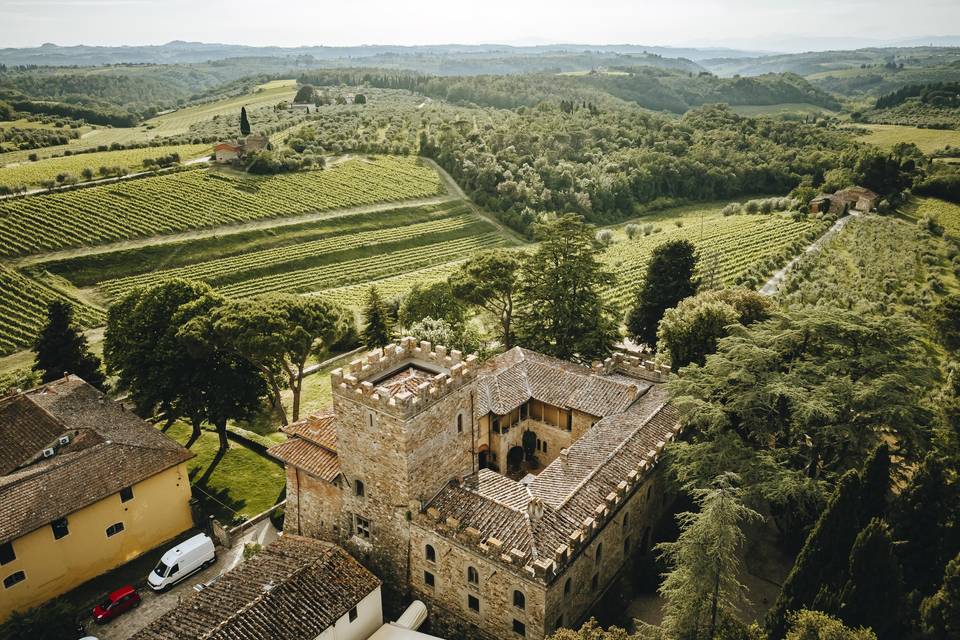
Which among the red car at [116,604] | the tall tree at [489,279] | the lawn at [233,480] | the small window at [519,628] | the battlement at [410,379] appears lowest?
the lawn at [233,480]

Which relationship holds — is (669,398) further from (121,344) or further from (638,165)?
(638,165)

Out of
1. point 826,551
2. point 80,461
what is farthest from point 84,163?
point 826,551

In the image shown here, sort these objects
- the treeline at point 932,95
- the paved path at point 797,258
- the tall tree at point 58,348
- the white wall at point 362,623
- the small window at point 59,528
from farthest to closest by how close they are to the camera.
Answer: the treeline at point 932,95 → the paved path at point 797,258 → the tall tree at point 58,348 → the small window at point 59,528 → the white wall at point 362,623

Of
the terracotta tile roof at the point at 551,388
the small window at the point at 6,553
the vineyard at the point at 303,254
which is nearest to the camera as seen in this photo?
the small window at the point at 6,553

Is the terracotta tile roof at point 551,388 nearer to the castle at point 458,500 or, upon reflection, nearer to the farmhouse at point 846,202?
the castle at point 458,500

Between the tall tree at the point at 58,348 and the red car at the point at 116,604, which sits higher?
the tall tree at the point at 58,348

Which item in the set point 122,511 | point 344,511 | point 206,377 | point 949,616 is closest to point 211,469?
point 206,377

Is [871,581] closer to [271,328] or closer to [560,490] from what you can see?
[560,490]

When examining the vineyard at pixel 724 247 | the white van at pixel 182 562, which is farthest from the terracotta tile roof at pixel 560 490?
the vineyard at pixel 724 247
